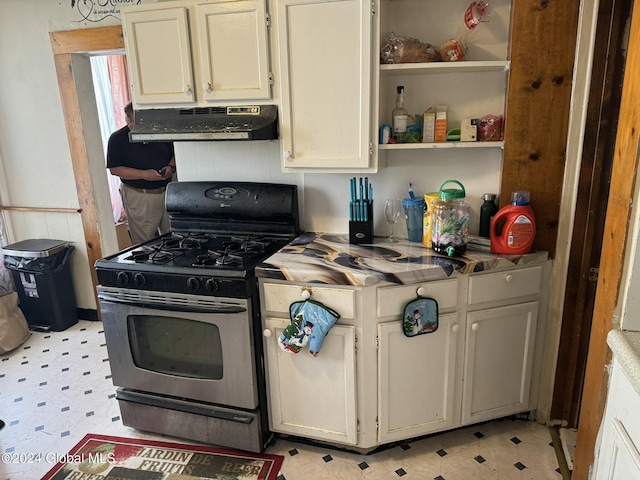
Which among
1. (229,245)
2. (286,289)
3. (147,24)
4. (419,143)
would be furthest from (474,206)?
(147,24)

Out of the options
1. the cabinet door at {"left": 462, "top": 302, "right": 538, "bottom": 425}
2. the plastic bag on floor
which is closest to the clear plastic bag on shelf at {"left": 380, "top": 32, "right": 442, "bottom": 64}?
the cabinet door at {"left": 462, "top": 302, "right": 538, "bottom": 425}

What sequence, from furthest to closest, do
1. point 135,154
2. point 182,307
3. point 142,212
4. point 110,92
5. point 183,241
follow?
point 110,92, point 142,212, point 135,154, point 183,241, point 182,307

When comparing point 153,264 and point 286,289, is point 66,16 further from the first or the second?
point 286,289

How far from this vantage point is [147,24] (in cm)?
213

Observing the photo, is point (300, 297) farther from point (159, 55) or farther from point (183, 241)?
point (159, 55)

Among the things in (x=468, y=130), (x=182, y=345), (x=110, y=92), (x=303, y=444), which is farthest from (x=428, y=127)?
(x=110, y=92)

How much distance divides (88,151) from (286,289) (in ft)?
6.79

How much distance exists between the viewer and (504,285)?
1.98 metres

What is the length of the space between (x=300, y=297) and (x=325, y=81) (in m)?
0.94

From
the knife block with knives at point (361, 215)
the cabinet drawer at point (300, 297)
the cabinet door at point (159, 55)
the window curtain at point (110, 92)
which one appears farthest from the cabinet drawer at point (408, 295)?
the window curtain at point (110, 92)

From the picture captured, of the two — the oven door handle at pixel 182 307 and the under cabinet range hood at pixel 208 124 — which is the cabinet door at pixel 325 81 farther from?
the oven door handle at pixel 182 307

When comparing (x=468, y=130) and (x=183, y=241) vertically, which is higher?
(x=468, y=130)

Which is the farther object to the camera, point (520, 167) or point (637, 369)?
point (520, 167)

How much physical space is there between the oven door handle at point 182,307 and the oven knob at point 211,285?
0.08 m
